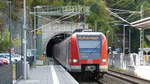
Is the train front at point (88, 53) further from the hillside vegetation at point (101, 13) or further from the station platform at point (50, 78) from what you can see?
the hillside vegetation at point (101, 13)

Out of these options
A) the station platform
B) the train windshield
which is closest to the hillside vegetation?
the station platform

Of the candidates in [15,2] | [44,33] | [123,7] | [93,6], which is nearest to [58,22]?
[44,33]

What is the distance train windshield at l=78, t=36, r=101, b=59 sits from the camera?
27391 millimetres

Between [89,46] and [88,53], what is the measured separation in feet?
2.03

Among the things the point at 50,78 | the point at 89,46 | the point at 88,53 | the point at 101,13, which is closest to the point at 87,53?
the point at 88,53

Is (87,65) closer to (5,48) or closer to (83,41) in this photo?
(83,41)

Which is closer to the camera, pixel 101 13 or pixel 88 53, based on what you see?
pixel 88 53

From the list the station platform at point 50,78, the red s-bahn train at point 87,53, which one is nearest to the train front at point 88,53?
the red s-bahn train at point 87,53

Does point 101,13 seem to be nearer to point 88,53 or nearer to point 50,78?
point 88,53

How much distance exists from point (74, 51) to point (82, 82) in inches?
94.0

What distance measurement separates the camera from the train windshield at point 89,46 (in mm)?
27391

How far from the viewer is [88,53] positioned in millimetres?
27484

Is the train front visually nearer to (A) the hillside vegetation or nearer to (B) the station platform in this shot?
(B) the station platform

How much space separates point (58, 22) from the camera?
66.2 m
